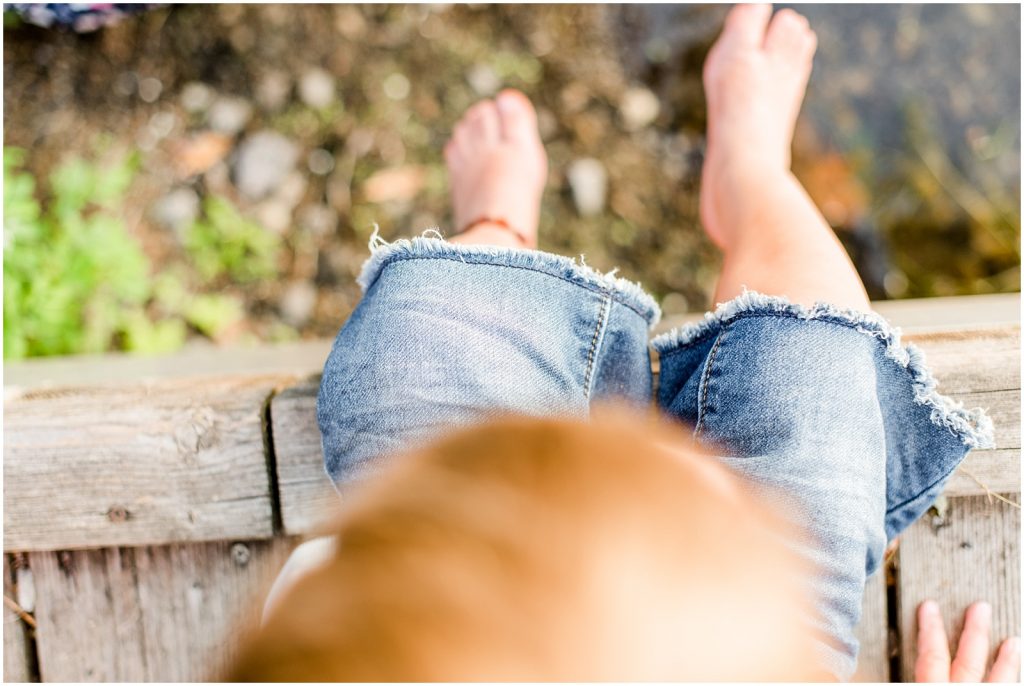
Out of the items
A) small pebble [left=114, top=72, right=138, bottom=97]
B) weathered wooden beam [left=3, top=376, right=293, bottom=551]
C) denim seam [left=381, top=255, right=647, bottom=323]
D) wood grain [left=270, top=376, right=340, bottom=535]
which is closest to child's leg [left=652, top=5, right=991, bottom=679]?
denim seam [left=381, top=255, right=647, bottom=323]

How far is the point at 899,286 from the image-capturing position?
1940 millimetres

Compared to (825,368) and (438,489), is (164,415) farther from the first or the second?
(825,368)

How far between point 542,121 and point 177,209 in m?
0.94

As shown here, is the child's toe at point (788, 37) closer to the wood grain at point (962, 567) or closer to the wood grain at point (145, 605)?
the wood grain at point (962, 567)

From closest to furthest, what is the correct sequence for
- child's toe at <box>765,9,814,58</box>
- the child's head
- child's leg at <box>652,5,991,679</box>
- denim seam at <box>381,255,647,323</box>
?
the child's head < child's leg at <box>652,5,991,679</box> < denim seam at <box>381,255,647,323</box> < child's toe at <box>765,9,814,58</box>

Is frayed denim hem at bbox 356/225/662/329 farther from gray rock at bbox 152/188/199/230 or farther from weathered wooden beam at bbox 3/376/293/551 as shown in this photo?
gray rock at bbox 152/188/199/230

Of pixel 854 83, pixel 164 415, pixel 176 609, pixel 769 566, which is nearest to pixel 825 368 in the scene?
pixel 769 566

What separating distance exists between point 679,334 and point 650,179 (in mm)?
902

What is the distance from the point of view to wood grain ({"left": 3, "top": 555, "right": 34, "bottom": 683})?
4.21 feet

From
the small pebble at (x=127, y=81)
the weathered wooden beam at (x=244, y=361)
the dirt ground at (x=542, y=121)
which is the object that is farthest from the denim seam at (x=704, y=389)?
the small pebble at (x=127, y=81)

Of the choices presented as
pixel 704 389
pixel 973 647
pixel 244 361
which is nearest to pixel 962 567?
pixel 973 647

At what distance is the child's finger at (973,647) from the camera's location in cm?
122

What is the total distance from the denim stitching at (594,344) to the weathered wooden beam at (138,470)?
0.51 metres

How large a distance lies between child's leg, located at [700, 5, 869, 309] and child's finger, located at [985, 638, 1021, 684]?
62cm
